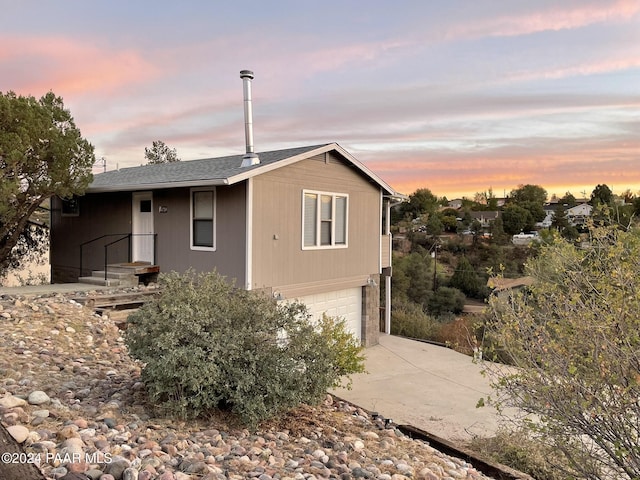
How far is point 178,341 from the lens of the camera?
15.2ft

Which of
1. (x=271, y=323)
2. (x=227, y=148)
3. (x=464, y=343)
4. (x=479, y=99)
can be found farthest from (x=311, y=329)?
(x=227, y=148)

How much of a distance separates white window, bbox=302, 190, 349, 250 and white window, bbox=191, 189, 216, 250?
83.7 inches

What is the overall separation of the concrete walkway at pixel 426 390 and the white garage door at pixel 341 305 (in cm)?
93

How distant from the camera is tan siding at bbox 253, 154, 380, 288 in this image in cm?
1045

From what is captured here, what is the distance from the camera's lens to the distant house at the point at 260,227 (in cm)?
1036

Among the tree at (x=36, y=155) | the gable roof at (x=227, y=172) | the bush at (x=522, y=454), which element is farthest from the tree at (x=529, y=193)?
the bush at (x=522, y=454)

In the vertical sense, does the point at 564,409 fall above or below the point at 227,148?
below

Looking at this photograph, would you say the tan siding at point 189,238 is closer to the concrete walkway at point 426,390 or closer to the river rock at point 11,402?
the concrete walkway at point 426,390

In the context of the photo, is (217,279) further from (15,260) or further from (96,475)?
(15,260)

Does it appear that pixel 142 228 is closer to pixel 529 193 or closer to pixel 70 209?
pixel 70 209

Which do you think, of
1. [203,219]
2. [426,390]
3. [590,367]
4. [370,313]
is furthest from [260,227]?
[590,367]

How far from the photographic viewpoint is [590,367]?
4.04 meters

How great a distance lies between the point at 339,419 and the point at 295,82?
11336 millimetres

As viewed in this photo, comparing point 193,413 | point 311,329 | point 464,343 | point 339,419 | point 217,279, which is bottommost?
point 464,343
